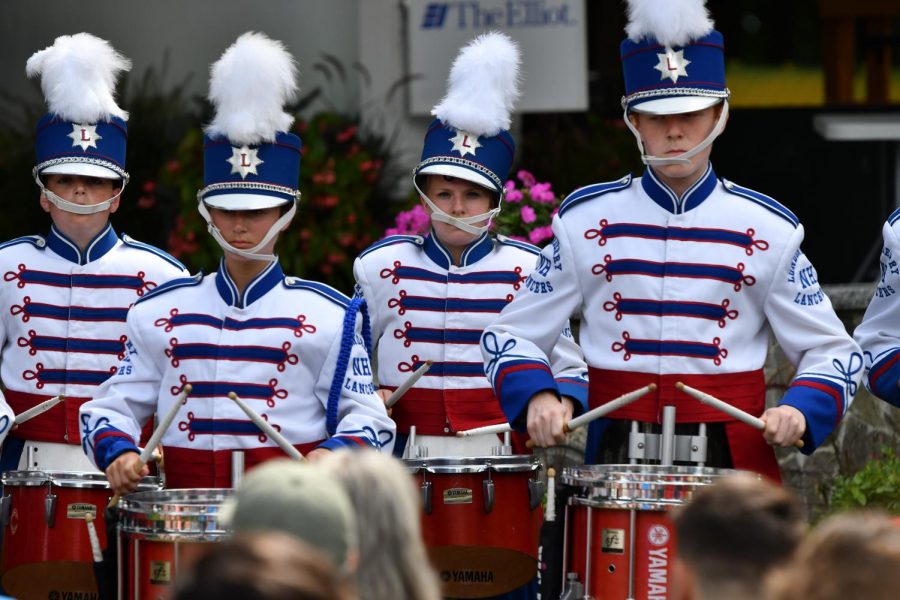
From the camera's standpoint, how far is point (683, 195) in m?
6.11

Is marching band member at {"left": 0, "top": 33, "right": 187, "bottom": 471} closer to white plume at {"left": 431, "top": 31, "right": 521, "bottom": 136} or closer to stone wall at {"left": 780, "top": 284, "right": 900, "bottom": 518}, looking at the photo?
white plume at {"left": 431, "top": 31, "right": 521, "bottom": 136}

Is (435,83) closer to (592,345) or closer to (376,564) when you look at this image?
(592,345)

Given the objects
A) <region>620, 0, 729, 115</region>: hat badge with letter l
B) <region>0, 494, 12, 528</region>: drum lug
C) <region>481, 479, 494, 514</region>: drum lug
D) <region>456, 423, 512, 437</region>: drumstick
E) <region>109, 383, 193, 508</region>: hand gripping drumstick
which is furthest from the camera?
<region>456, 423, 512, 437</region>: drumstick

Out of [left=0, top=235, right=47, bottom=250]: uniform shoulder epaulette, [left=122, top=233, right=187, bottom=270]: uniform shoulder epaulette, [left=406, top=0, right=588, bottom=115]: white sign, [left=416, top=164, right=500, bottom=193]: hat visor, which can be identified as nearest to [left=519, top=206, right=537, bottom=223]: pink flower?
[left=416, top=164, right=500, bottom=193]: hat visor

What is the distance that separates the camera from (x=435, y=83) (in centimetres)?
1192

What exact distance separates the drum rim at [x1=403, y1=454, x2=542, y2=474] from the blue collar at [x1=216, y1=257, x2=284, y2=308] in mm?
913

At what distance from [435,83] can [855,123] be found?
2.72 meters

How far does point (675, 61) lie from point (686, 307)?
78 cm

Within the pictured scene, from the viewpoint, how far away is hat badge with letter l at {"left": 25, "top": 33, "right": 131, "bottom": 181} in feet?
25.6

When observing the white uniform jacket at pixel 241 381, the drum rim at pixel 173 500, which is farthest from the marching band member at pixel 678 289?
the drum rim at pixel 173 500

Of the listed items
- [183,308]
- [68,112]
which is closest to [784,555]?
[183,308]

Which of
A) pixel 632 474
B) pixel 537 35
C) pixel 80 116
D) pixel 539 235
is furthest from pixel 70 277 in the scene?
pixel 537 35

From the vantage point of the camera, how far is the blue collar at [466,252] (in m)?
7.77

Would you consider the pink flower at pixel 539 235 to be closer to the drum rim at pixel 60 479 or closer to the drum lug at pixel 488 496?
the drum lug at pixel 488 496
